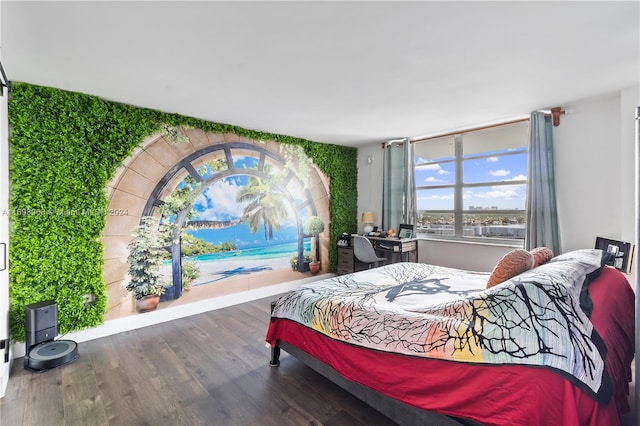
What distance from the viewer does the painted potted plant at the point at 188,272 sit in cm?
388

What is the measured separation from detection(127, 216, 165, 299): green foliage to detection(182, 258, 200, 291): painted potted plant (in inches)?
10.6

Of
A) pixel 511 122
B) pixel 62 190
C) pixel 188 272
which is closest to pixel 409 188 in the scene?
pixel 511 122

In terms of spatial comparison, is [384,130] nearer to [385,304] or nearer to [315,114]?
[315,114]

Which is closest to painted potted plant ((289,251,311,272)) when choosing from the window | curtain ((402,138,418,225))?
curtain ((402,138,418,225))

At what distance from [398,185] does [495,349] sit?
157 inches

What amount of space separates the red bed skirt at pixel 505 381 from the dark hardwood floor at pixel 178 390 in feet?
1.02

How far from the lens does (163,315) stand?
368 cm

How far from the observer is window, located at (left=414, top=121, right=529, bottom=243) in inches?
162

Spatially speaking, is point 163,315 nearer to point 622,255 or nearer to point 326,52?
point 326,52

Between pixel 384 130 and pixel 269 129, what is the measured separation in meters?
1.74

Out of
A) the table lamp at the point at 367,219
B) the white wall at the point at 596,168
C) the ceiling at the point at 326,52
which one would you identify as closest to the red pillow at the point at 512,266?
the ceiling at the point at 326,52

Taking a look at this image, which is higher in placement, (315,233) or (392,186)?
(392,186)

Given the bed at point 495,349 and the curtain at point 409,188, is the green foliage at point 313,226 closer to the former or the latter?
the curtain at point 409,188

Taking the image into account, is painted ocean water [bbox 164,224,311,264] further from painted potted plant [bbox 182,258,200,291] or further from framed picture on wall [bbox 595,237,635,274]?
framed picture on wall [bbox 595,237,635,274]
